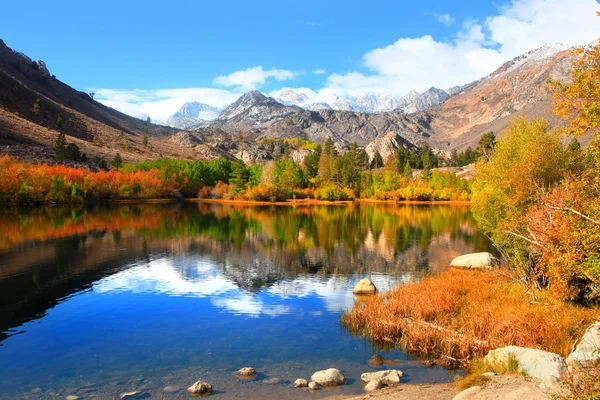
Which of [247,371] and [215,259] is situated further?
[215,259]

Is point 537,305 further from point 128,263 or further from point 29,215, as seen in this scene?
point 29,215

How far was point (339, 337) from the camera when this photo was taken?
24.1 metres

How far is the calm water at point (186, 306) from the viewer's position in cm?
1920

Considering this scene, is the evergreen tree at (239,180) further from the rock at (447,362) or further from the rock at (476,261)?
the rock at (447,362)

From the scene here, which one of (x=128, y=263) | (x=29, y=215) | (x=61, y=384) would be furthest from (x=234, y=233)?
(x=61, y=384)

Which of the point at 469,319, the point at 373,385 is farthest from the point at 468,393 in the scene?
the point at 469,319

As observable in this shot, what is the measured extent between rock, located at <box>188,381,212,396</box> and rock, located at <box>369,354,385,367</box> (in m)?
7.62

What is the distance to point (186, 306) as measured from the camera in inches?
1217

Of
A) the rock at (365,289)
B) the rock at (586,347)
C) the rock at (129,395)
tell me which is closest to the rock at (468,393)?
the rock at (586,347)

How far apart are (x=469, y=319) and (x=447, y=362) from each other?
12.6 ft

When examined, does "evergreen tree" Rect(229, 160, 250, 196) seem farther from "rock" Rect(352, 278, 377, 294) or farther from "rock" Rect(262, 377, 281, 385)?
"rock" Rect(262, 377, 281, 385)

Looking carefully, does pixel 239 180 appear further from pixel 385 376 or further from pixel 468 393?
pixel 468 393

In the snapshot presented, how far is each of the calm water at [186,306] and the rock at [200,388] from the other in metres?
0.47

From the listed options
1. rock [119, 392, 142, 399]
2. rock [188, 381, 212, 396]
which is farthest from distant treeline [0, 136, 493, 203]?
rock [188, 381, 212, 396]
